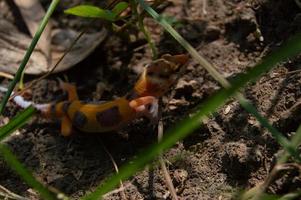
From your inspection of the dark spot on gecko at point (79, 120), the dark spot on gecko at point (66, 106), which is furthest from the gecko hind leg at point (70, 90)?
the dark spot on gecko at point (79, 120)

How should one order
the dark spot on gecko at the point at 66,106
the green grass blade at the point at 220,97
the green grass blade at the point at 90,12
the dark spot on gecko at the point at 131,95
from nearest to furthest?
1. the green grass blade at the point at 220,97
2. the green grass blade at the point at 90,12
3. the dark spot on gecko at the point at 131,95
4. the dark spot on gecko at the point at 66,106

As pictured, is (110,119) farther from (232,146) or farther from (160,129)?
(232,146)

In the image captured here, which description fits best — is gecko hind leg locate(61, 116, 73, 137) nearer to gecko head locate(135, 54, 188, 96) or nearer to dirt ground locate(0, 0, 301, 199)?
dirt ground locate(0, 0, 301, 199)

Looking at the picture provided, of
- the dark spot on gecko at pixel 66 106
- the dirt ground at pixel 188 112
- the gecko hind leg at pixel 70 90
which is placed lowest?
the dirt ground at pixel 188 112

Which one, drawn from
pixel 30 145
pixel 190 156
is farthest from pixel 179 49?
pixel 30 145

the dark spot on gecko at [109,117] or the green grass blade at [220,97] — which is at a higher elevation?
the green grass blade at [220,97]

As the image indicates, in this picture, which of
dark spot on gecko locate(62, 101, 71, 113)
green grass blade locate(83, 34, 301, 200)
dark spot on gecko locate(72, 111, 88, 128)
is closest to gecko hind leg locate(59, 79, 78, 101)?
dark spot on gecko locate(62, 101, 71, 113)

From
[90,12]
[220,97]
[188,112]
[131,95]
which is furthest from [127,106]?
[220,97]

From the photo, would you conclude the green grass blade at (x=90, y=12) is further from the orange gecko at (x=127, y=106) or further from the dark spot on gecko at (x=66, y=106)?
the dark spot on gecko at (x=66, y=106)
